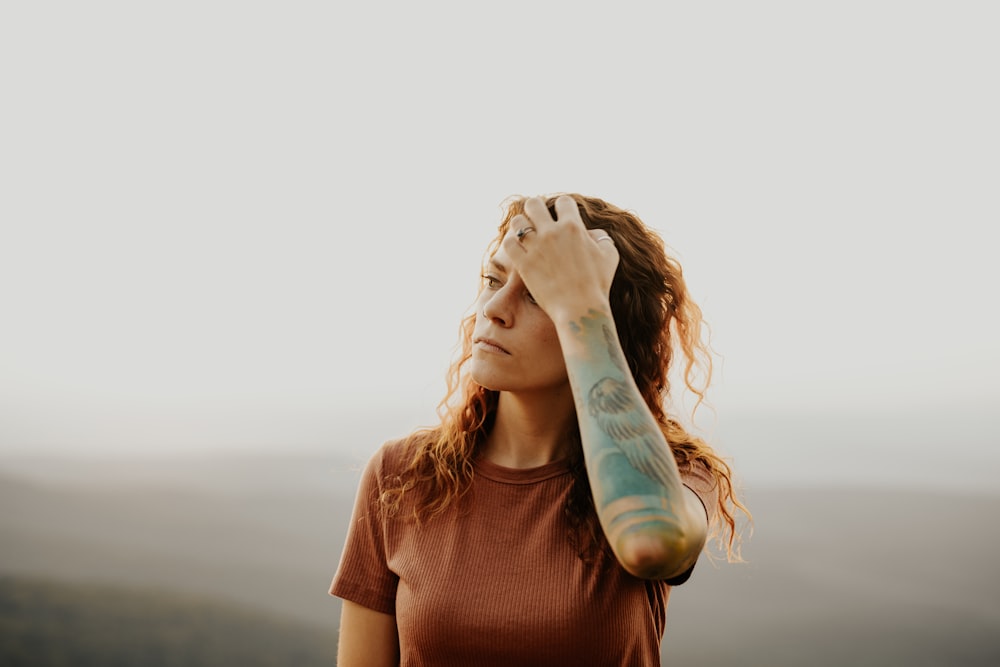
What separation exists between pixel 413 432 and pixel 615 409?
578 mm

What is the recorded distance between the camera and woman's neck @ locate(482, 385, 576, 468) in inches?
49.8

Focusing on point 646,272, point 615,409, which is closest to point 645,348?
point 646,272

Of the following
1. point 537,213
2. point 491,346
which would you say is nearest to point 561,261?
point 537,213

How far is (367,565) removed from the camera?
4.08ft

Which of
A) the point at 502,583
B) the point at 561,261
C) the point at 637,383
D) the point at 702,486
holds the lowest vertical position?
the point at 502,583

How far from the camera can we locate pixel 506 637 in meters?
1.08

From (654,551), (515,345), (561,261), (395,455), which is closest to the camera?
(654,551)

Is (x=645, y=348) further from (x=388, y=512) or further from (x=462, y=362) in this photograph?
(x=388, y=512)

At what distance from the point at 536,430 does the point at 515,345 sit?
0.17 m

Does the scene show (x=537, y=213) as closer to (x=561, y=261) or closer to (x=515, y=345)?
(x=561, y=261)

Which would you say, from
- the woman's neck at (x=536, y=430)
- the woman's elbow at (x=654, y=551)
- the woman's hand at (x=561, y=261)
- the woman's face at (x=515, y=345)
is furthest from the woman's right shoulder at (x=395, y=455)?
the woman's elbow at (x=654, y=551)

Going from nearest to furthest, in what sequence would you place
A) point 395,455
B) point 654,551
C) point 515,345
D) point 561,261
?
point 654,551 < point 561,261 < point 515,345 < point 395,455

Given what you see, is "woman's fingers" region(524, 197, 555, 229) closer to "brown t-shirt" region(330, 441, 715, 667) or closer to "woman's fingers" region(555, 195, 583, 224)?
"woman's fingers" region(555, 195, 583, 224)

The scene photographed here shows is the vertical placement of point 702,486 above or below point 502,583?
above
